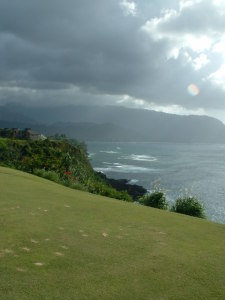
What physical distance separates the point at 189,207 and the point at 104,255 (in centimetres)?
1162

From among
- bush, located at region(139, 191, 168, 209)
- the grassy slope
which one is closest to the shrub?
bush, located at region(139, 191, 168, 209)

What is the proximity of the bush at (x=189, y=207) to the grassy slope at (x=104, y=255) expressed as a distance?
19.8 feet

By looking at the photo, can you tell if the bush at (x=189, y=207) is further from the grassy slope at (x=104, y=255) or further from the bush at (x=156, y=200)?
the grassy slope at (x=104, y=255)

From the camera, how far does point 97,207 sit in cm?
1276

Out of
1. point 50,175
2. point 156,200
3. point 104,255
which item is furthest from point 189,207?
point 104,255

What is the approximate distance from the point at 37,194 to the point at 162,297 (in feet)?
30.8

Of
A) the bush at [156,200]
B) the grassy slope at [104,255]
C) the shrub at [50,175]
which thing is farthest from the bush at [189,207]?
the shrub at [50,175]

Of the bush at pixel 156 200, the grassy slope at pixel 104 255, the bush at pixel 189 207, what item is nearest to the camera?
the grassy slope at pixel 104 255

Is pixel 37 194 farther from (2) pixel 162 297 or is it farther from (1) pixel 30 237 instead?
(2) pixel 162 297

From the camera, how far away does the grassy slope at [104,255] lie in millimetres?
5820

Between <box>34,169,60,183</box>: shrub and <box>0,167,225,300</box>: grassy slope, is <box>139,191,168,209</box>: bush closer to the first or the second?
<box>34,169,60,183</box>: shrub

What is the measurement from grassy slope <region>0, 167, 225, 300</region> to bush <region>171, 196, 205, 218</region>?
19.8ft

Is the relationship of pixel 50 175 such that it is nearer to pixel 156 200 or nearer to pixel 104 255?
pixel 156 200

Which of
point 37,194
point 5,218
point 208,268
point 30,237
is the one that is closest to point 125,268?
point 208,268
